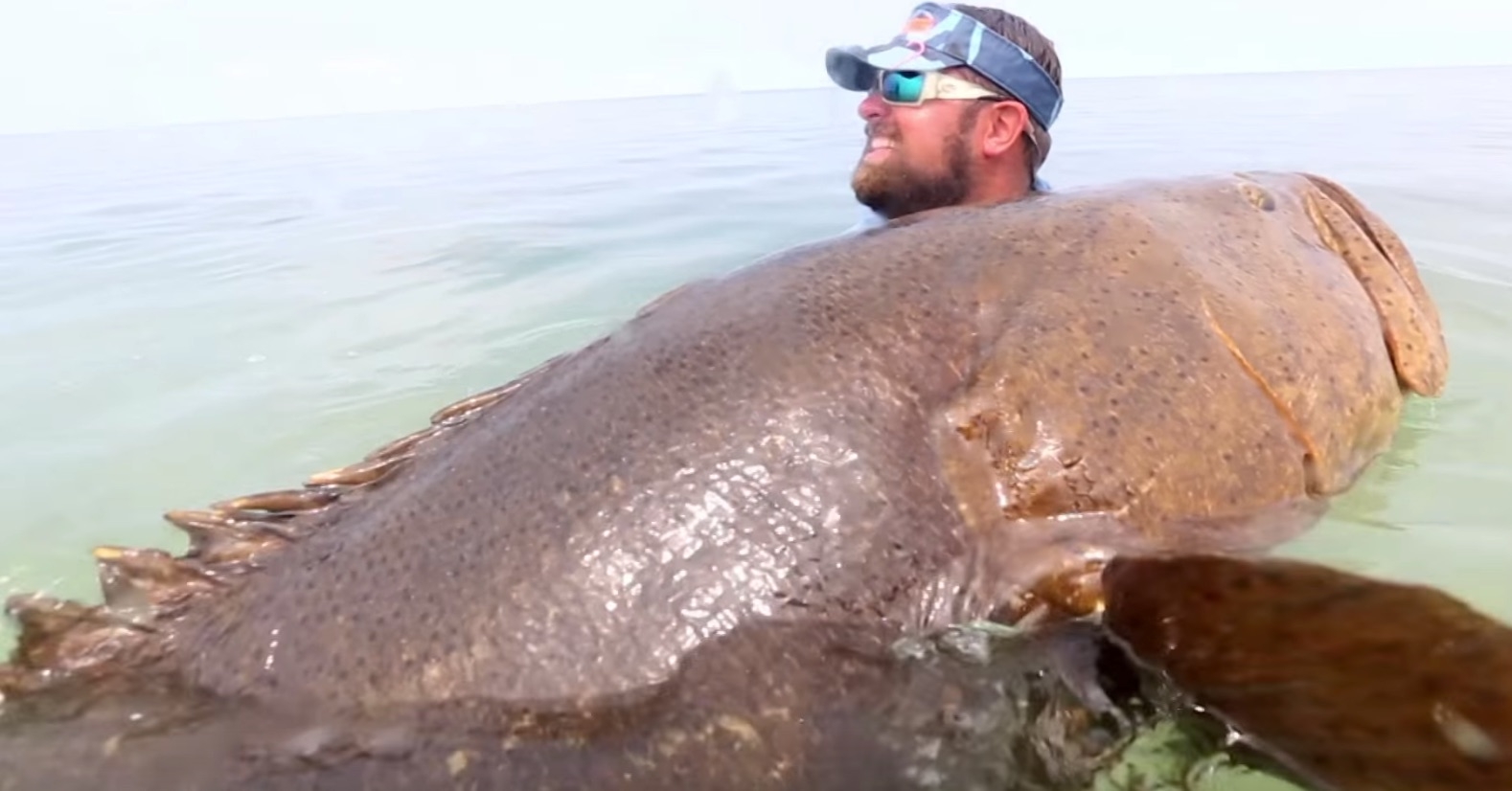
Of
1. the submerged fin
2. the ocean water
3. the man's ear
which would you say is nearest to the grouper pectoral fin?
the ocean water

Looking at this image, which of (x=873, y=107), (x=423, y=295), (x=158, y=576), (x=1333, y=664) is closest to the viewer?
(x=1333, y=664)

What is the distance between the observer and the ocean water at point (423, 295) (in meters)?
3.69

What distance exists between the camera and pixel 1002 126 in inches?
169

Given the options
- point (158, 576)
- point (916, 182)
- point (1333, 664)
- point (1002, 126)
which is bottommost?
point (1333, 664)

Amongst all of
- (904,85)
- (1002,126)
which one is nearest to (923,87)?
(904,85)

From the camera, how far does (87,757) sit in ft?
5.82

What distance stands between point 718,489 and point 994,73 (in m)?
2.73

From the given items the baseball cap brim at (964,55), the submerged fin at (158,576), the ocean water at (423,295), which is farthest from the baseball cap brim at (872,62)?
the submerged fin at (158,576)

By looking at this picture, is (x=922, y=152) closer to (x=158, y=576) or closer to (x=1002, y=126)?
(x=1002, y=126)

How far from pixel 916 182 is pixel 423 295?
403 cm

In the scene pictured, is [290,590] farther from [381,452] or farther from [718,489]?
[718,489]

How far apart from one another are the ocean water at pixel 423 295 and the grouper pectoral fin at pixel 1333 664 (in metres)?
0.97

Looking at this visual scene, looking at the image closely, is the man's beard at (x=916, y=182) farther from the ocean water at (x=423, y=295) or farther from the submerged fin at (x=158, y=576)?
the submerged fin at (x=158, y=576)

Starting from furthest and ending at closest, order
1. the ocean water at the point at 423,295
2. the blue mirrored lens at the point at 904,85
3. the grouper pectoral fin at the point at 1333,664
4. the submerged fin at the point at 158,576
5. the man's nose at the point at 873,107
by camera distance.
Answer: the man's nose at the point at 873,107 → the blue mirrored lens at the point at 904,85 → the ocean water at the point at 423,295 → the submerged fin at the point at 158,576 → the grouper pectoral fin at the point at 1333,664
